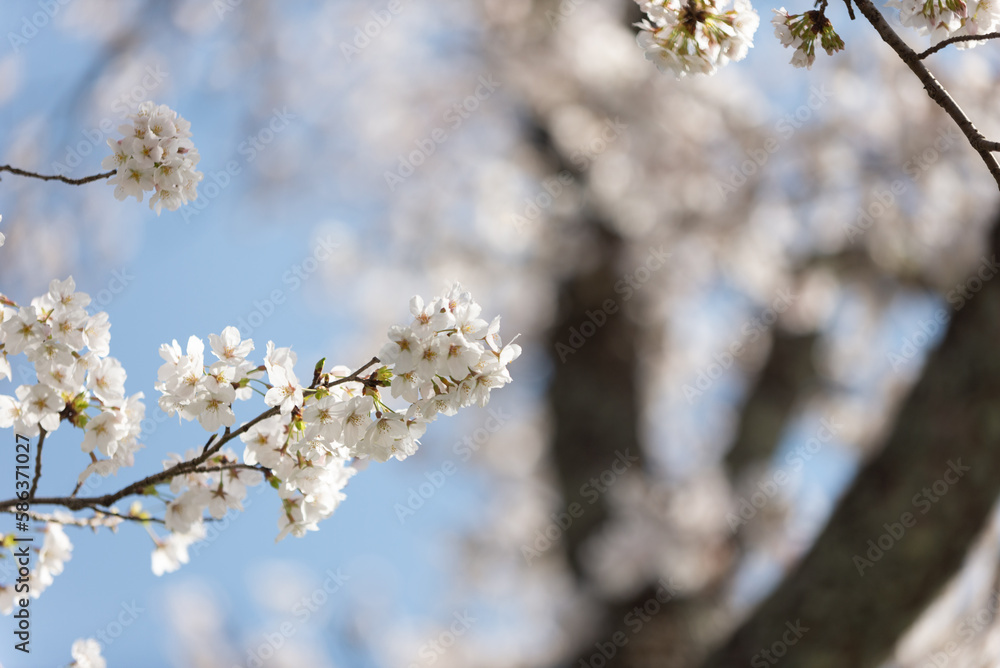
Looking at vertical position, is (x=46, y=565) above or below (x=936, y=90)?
above

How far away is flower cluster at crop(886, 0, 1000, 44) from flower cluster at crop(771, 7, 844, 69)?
10 cm

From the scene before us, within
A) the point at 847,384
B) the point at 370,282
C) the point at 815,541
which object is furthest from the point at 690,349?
the point at 815,541

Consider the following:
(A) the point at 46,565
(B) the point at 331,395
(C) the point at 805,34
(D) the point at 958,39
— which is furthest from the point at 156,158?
(D) the point at 958,39

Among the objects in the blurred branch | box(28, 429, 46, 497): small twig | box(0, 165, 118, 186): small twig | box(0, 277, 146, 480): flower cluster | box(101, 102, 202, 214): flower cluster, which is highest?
the blurred branch

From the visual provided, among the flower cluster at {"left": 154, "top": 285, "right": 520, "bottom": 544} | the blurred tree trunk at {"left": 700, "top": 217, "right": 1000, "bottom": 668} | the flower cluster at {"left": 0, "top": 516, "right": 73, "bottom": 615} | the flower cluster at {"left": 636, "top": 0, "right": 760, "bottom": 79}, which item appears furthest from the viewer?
the blurred tree trunk at {"left": 700, "top": 217, "right": 1000, "bottom": 668}

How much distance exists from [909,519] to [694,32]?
1.72m

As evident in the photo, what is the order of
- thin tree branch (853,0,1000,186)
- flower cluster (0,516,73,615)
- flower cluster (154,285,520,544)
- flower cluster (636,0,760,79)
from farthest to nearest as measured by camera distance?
flower cluster (0,516,73,615)
flower cluster (636,0,760,79)
flower cluster (154,285,520,544)
thin tree branch (853,0,1000,186)

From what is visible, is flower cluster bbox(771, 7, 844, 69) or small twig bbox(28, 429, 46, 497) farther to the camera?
flower cluster bbox(771, 7, 844, 69)

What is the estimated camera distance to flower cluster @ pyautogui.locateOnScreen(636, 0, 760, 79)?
1001 millimetres

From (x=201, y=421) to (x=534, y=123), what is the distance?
467 cm

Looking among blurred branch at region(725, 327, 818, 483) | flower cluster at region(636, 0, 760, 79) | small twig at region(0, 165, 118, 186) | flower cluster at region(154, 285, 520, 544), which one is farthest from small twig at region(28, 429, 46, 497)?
blurred branch at region(725, 327, 818, 483)

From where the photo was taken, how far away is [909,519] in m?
2.06

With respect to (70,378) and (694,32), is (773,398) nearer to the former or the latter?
(694,32)

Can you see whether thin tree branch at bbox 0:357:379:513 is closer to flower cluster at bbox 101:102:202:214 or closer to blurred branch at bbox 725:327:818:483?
flower cluster at bbox 101:102:202:214
